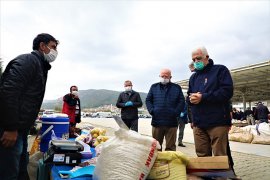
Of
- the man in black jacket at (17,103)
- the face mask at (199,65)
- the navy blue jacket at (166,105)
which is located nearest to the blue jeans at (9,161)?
the man in black jacket at (17,103)

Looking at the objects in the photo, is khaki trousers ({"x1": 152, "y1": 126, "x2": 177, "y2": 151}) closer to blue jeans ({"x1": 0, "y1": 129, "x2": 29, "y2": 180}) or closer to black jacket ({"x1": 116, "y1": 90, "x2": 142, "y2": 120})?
black jacket ({"x1": 116, "y1": 90, "x2": 142, "y2": 120})

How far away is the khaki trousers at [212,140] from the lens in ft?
10.8

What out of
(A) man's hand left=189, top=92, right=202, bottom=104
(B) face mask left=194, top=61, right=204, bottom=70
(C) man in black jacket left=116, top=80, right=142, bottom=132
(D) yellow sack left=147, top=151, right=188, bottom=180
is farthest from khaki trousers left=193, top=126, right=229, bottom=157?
(C) man in black jacket left=116, top=80, right=142, bottom=132

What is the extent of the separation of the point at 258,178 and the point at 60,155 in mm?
3260

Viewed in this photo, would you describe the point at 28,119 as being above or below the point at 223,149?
above

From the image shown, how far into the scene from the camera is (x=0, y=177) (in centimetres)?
230

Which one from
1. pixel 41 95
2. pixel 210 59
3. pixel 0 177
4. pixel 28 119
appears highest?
pixel 210 59

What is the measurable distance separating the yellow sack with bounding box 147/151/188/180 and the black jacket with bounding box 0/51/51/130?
1.17 metres

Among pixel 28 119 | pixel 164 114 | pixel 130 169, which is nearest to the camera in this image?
pixel 130 169

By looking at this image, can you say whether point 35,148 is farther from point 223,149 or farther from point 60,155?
point 223,149

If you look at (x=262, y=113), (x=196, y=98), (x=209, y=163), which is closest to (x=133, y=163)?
(x=209, y=163)

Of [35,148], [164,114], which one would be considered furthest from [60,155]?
[164,114]

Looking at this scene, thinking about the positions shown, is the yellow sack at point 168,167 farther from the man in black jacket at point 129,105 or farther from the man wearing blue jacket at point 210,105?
the man in black jacket at point 129,105

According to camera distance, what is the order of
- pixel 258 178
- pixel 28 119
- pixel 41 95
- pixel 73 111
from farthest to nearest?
1. pixel 73 111
2. pixel 258 178
3. pixel 41 95
4. pixel 28 119
